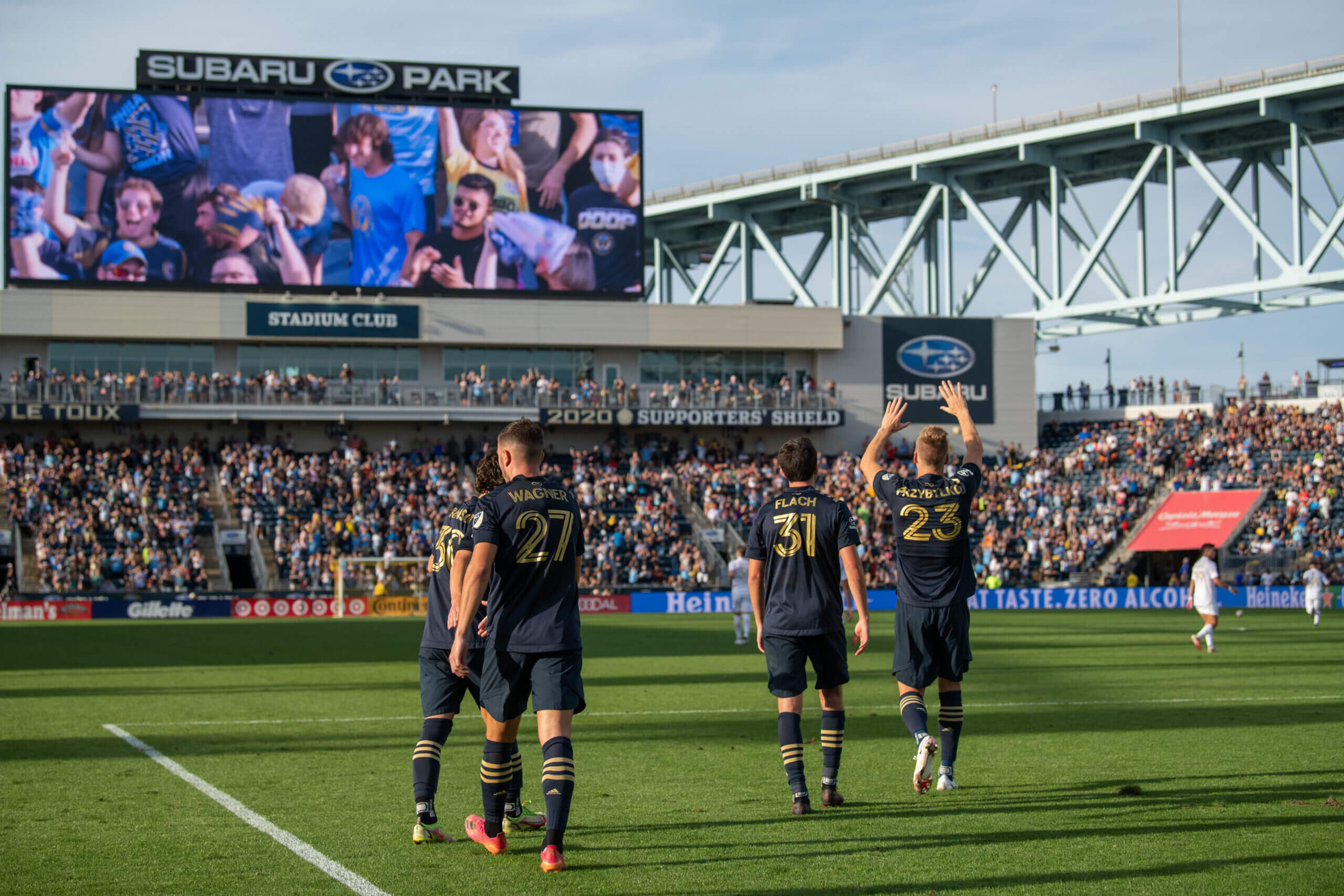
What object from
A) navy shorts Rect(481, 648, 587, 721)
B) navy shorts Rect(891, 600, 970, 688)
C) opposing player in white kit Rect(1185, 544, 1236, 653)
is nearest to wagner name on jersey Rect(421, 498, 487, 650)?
navy shorts Rect(481, 648, 587, 721)

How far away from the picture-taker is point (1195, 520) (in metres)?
48.9

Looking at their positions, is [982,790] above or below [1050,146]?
below

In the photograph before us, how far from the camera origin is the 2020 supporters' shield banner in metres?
52.5

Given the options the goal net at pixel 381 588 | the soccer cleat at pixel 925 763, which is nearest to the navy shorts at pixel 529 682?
the soccer cleat at pixel 925 763

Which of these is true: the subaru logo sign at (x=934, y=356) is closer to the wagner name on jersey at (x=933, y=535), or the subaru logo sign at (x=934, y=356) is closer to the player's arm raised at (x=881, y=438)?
the player's arm raised at (x=881, y=438)

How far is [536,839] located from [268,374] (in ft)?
160

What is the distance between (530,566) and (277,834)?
7.60 feet

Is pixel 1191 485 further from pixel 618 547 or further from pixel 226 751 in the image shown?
pixel 226 751

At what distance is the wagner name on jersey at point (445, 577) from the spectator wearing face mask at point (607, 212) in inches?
1909

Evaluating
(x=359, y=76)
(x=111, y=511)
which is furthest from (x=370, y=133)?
(x=111, y=511)

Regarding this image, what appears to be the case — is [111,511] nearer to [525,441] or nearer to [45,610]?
[45,610]

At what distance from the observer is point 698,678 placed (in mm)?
18969

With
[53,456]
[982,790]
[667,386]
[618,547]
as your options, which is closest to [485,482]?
[982,790]

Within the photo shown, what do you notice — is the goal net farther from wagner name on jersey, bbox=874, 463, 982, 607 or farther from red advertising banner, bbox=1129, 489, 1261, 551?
wagner name on jersey, bbox=874, 463, 982, 607
